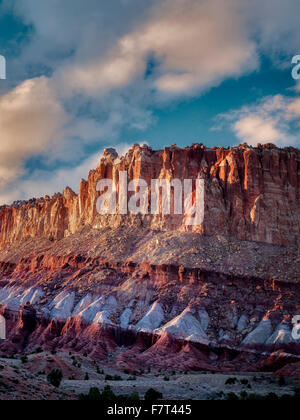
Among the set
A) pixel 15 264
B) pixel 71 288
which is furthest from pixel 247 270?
pixel 15 264

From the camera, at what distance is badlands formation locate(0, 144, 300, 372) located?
55.2m

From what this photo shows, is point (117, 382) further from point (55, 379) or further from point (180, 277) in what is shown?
point (180, 277)

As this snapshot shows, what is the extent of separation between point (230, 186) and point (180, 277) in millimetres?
17649

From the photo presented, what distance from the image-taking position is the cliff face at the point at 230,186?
233 feet

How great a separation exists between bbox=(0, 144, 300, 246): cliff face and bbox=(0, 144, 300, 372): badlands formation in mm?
174

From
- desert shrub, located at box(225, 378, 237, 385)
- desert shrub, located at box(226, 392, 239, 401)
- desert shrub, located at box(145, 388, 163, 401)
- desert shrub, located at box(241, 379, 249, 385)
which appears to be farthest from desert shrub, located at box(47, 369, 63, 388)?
desert shrub, located at box(241, 379, 249, 385)

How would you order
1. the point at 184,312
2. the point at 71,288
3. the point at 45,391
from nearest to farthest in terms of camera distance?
the point at 45,391 → the point at 184,312 → the point at 71,288

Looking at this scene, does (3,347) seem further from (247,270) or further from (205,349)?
(247,270)

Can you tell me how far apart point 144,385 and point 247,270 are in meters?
30.3

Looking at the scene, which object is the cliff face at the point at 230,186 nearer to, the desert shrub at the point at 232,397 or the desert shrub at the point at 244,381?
the desert shrub at the point at 244,381

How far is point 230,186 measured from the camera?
74.4m

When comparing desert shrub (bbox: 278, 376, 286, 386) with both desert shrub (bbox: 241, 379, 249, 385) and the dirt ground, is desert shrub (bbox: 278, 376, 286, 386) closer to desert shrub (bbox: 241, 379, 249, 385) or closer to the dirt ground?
the dirt ground

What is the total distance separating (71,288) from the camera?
72.1 metres

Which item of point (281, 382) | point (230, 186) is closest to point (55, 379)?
point (281, 382)
